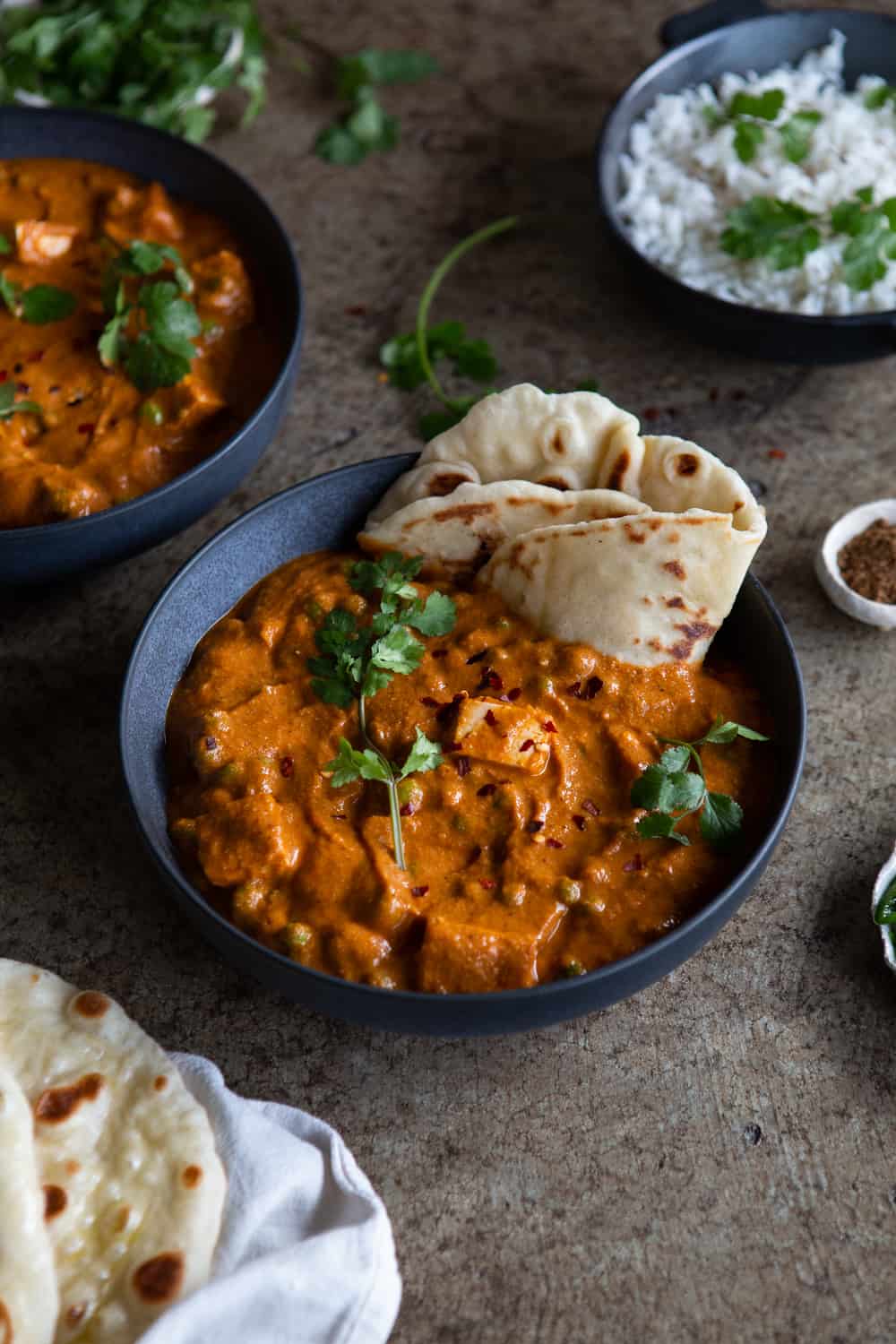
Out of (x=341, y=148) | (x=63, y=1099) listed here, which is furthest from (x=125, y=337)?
(x=63, y=1099)

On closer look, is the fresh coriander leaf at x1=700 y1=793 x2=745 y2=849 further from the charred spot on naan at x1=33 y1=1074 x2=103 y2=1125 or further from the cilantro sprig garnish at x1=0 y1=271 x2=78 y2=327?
the cilantro sprig garnish at x1=0 y1=271 x2=78 y2=327

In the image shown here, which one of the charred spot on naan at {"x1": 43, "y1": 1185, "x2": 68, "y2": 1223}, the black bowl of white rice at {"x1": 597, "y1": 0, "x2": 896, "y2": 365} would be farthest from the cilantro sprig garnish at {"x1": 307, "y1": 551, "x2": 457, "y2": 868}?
the black bowl of white rice at {"x1": 597, "y1": 0, "x2": 896, "y2": 365}

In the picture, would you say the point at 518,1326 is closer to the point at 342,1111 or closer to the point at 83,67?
the point at 342,1111

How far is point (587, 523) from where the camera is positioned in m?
2.93

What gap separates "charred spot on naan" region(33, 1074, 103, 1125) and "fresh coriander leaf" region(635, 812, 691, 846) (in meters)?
1.18

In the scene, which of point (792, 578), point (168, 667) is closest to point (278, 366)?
point (168, 667)

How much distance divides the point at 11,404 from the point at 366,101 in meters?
2.01

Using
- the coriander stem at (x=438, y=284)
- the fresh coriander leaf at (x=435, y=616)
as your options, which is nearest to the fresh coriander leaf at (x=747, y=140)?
the coriander stem at (x=438, y=284)

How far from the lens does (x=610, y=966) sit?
2453 mm

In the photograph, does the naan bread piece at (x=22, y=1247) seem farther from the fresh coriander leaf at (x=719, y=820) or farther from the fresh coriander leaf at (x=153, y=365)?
the fresh coriander leaf at (x=153, y=365)

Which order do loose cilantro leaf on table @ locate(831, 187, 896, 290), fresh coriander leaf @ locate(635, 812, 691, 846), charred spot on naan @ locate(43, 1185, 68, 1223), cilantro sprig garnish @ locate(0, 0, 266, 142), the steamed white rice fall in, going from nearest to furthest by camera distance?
charred spot on naan @ locate(43, 1185, 68, 1223)
fresh coriander leaf @ locate(635, 812, 691, 846)
loose cilantro leaf on table @ locate(831, 187, 896, 290)
the steamed white rice
cilantro sprig garnish @ locate(0, 0, 266, 142)

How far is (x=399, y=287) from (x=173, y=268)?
0.87 meters

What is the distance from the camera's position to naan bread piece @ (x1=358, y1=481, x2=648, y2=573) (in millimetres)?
3008

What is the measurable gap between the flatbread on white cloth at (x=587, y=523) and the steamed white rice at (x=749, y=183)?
3.63 feet
